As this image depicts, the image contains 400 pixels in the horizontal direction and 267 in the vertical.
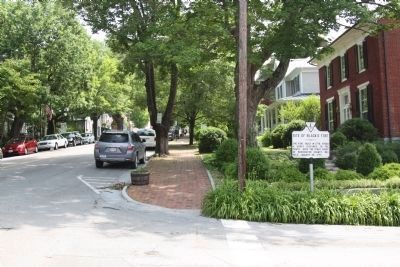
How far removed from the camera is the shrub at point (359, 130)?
25.1 m

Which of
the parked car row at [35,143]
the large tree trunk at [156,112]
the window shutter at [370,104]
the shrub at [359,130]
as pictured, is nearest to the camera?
the shrub at [359,130]

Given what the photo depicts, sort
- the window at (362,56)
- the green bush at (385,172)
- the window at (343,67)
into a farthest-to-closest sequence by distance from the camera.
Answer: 1. the window at (343,67)
2. the window at (362,56)
3. the green bush at (385,172)

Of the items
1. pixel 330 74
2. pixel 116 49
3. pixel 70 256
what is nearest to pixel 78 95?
pixel 116 49

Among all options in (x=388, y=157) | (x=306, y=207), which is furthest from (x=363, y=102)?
(x=306, y=207)

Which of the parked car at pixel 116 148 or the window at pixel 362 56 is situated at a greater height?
the window at pixel 362 56

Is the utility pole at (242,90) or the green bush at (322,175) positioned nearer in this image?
the utility pole at (242,90)

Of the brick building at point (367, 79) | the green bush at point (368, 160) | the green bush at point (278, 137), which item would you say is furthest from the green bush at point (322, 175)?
the green bush at point (278, 137)

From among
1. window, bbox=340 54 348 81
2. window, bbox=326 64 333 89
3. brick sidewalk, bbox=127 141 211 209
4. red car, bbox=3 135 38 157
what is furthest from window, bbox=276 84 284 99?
brick sidewalk, bbox=127 141 211 209

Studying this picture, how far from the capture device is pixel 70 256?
7.69 meters

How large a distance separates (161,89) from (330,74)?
15.0 m

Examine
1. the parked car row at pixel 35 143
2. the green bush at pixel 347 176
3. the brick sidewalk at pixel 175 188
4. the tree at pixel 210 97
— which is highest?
the tree at pixel 210 97

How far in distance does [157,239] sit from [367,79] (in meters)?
21.0

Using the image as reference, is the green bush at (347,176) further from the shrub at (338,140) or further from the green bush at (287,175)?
the shrub at (338,140)

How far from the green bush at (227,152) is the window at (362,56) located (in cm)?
1076
